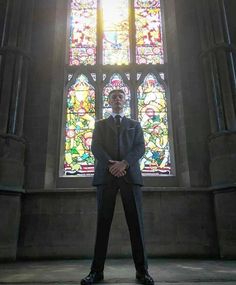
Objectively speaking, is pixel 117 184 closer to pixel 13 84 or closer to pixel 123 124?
pixel 123 124

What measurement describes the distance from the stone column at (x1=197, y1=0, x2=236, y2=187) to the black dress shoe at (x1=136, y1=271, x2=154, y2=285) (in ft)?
8.09

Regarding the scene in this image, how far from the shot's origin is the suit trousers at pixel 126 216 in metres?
2.19

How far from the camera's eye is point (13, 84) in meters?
4.87

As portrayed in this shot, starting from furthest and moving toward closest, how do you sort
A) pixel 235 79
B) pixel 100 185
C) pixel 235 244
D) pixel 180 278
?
pixel 235 79 < pixel 235 244 < pixel 180 278 < pixel 100 185

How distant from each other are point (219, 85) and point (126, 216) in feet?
11.1

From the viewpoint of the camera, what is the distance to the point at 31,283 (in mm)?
2309

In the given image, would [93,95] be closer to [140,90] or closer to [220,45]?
[140,90]

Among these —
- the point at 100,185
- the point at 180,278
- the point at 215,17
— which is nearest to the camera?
the point at 100,185

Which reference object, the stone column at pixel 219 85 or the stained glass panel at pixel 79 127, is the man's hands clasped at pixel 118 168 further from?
the stained glass panel at pixel 79 127

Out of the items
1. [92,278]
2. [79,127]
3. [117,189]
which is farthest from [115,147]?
[79,127]

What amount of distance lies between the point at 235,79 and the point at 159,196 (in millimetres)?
2361

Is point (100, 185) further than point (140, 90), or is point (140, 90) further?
point (140, 90)

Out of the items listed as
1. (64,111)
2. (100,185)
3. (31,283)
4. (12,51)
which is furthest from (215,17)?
(31,283)

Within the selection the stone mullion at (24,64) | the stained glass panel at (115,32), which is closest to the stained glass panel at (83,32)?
the stained glass panel at (115,32)
